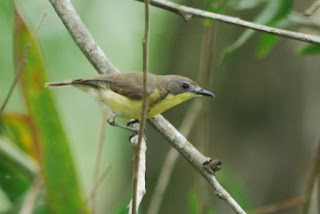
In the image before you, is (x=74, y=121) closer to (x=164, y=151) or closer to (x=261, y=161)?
(x=164, y=151)

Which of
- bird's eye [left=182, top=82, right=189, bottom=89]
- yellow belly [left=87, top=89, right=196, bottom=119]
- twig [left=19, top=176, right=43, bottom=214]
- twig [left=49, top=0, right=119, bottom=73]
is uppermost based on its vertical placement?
twig [left=49, top=0, right=119, bottom=73]

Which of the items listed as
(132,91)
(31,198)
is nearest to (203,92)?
(132,91)

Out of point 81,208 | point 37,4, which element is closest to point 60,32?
point 37,4

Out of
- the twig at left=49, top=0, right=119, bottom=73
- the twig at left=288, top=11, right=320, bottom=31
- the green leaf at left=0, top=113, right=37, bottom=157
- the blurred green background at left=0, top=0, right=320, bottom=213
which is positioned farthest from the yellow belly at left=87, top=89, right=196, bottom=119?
the blurred green background at left=0, top=0, right=320, bottom=213

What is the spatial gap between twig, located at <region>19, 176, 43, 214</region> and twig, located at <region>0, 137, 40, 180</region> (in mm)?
177

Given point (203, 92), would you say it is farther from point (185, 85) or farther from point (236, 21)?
point (236, 21)

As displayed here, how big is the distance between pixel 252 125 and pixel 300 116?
358 mm

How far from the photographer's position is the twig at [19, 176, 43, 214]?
2594 mm

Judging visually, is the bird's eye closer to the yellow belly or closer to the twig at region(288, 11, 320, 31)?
the yellow belly

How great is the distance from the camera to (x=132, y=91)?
253 cm

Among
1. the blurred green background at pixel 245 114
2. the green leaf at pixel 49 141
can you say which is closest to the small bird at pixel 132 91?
the green leaf at pixel 49 141

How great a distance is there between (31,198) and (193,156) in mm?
763

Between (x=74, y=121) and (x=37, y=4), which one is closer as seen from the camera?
(x=37, y=4)

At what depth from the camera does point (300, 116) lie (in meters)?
4.58
